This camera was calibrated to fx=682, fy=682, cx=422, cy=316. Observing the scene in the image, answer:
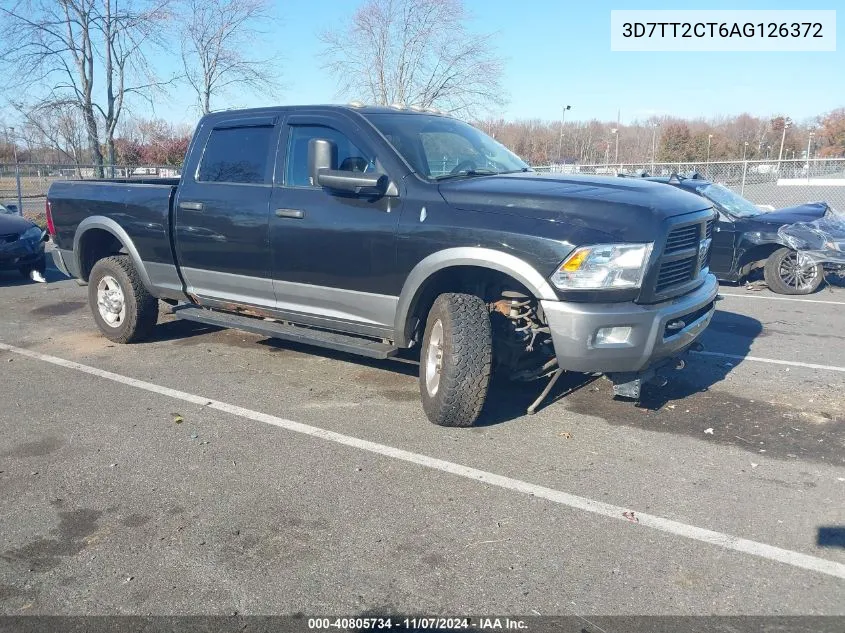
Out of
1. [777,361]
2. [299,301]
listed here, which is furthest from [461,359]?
[777,361]

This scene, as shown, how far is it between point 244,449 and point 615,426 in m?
2.49

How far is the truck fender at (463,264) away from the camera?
412 centimetres

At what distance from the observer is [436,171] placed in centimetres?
491

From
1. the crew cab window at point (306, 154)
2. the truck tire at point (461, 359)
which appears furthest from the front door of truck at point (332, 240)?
the truck tire at point (461, 359)

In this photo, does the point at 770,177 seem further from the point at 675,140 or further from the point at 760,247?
the point at 675,140

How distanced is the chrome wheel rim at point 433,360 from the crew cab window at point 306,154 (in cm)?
129

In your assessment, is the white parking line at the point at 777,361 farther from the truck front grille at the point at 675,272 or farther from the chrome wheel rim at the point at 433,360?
the chrome wheel rim at the point at 433,360

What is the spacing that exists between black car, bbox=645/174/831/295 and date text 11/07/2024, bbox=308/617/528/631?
8760mm

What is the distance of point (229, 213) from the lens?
5570 millimetres

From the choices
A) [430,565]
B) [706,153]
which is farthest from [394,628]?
[706,153]

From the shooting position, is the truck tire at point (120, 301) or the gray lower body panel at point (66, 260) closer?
the truck tire at point (120, 301)

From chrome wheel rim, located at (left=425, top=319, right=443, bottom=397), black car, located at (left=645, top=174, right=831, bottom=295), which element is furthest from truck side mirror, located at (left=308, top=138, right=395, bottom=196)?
black car, located at (left=645, top=174, right=831, bottom=295)

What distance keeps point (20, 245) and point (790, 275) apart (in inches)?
452

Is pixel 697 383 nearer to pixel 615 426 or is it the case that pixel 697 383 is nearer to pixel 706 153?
pixel 615 426
